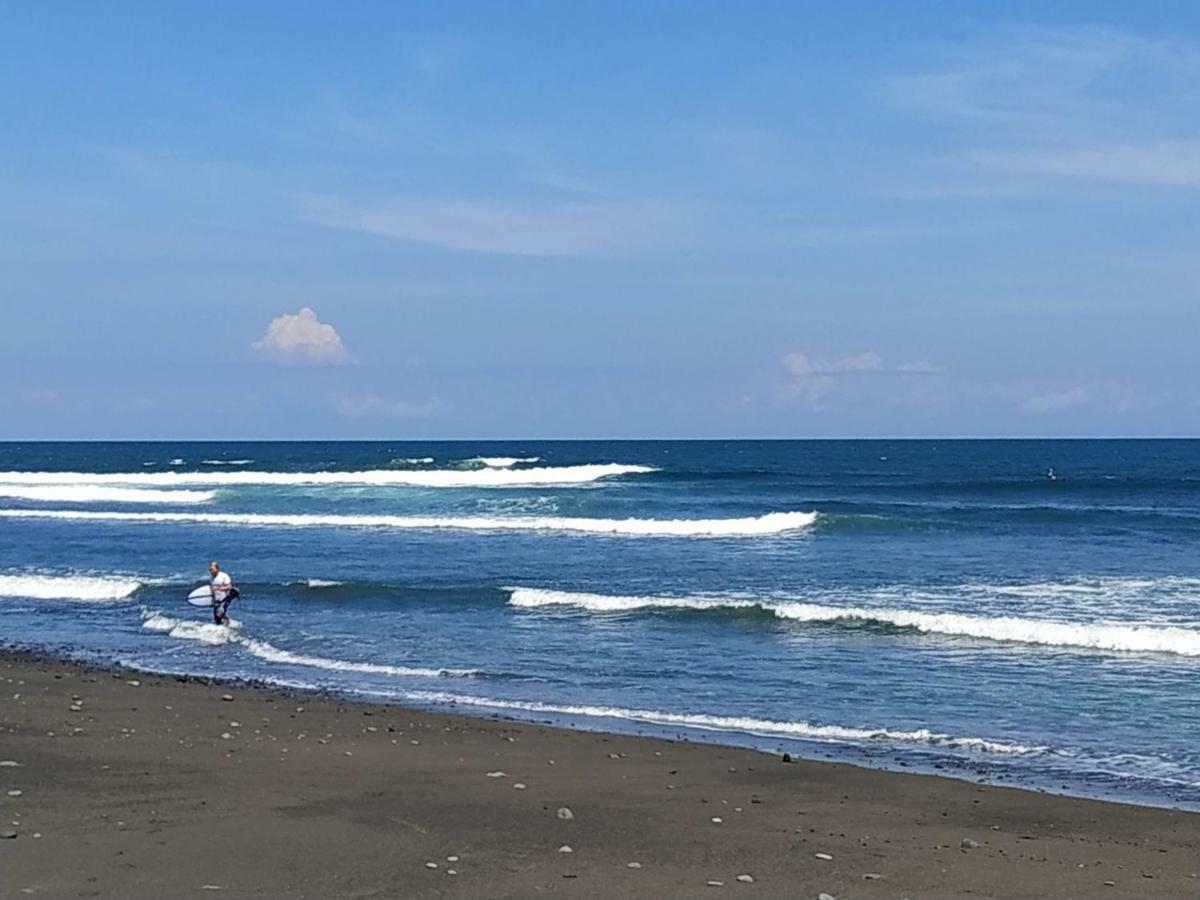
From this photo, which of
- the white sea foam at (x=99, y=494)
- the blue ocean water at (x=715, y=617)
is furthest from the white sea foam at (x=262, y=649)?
the white sea foam at (x=99, y=494)

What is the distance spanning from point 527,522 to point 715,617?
18.5 m

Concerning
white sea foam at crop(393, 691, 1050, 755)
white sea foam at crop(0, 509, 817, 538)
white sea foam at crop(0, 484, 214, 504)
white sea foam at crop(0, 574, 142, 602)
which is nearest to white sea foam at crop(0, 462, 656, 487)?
white sea foam at crop(0, 484, 214, 504)

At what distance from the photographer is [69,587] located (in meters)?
23.2

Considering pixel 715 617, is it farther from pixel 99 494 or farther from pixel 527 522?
pixel 99 494

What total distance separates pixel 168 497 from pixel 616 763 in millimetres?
46813

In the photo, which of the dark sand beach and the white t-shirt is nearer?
the dark sand beach

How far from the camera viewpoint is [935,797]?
9219 mm

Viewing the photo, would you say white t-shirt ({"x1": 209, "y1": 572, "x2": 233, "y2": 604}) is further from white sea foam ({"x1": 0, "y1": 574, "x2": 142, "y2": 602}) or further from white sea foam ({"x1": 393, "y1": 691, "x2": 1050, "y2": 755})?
white sea foam ({"x1": 393, "y1": 691, "x2": 1050, "y2": 755})

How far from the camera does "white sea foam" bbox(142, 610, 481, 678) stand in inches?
603

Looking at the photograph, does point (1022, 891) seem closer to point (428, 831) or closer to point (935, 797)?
point (935, 797)

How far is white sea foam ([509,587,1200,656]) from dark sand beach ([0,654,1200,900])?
798 centimetres

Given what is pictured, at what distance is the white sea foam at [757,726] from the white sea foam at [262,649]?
138 centimetres

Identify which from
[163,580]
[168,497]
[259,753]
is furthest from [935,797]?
[168,497]

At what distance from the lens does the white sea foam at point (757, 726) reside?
11406mm
